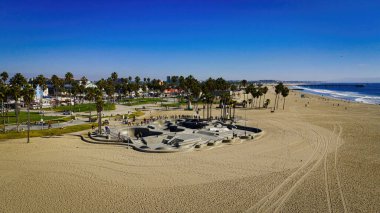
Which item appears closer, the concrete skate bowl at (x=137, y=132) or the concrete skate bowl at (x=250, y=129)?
the concrete skate bowl at (x=137, y=132)

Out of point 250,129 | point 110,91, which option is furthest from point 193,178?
point 110,91

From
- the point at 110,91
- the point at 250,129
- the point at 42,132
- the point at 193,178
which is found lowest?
the point at 193,178

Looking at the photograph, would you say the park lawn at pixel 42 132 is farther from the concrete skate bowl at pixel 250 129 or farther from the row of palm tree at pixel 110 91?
the concrete skate bowl at pixel 250 129

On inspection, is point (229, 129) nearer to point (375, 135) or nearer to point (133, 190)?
point (375, 135)

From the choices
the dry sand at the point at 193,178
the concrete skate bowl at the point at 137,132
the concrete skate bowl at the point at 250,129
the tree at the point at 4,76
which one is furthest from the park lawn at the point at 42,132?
the tree at the point at 4,76

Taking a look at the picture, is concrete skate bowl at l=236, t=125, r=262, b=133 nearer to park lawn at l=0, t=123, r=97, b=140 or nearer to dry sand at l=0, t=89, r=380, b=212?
dry sand at l=0, t=89, r=380, b=212

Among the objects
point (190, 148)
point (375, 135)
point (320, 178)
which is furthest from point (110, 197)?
point (375, 135)

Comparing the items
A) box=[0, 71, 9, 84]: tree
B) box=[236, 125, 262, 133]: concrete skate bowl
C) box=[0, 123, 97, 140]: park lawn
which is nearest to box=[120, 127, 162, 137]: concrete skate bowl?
box=[0, 123, 97, 140]: park lawn

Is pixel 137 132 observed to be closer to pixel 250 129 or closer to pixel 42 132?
pixel 42 132
